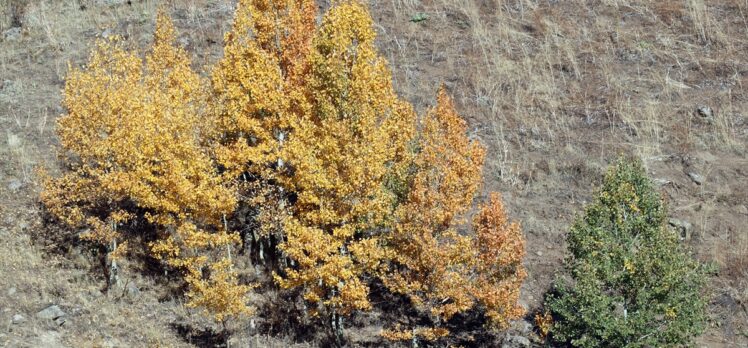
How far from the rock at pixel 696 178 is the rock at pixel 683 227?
3.06 m

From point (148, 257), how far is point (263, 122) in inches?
343

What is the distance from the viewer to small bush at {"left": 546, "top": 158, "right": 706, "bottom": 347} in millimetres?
29047

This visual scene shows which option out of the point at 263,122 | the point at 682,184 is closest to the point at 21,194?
the point at 263,122

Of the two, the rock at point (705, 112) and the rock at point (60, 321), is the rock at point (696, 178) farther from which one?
the rock at point (60, 321)

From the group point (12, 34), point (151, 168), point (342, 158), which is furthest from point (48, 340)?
point (12, 34)

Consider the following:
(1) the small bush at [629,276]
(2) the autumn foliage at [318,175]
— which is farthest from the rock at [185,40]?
(1) the small bush at [629,276]

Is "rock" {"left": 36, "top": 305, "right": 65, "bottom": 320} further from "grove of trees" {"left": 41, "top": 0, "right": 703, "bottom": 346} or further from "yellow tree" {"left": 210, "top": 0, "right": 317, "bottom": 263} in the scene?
"yellow tree" {"left": 210, "top": 0, "right": 317, "bottom": 263}

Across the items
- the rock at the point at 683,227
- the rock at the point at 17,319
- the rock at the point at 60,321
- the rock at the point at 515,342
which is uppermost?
the rock at the point at 17,319

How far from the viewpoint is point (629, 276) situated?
29.5 metres

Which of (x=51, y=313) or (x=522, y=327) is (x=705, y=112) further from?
(x=51, y=313)

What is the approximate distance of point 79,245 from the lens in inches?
1435

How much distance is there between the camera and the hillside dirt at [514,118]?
3406 centimetres

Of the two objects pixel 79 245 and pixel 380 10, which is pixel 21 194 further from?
pixel 380 10

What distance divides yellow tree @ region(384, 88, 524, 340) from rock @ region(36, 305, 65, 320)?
1270 cm
